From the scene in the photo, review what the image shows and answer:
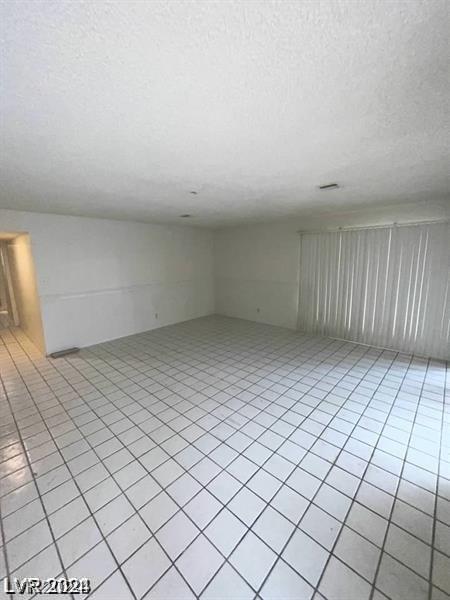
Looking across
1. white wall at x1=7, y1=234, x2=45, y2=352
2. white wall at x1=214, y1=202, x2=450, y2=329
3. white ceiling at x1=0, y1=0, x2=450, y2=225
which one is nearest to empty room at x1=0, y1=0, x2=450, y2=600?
white ceiling at x1=0, y1=0, x2=450, y2=225

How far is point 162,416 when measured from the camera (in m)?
2.46

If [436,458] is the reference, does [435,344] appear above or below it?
above

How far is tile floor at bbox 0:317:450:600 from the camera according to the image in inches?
49.6

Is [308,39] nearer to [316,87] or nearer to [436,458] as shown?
[316,87]

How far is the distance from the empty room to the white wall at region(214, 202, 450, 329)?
430 mm

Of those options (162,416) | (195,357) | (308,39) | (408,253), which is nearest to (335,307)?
(408,253)

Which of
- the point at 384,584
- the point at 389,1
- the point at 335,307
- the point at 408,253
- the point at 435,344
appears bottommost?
the point at 384,584

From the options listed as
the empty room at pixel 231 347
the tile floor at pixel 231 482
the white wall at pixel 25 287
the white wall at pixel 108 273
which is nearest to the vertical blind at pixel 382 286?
the empty room at pixel 231 347

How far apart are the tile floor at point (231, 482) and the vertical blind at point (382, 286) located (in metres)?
0.66

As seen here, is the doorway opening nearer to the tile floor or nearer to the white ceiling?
the tile floor

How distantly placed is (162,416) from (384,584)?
6.15 feet

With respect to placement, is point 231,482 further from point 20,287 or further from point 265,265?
point 20,287

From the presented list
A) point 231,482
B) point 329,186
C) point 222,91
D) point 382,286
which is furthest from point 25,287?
point 382,286

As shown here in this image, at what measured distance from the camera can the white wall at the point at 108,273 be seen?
3.92 m
